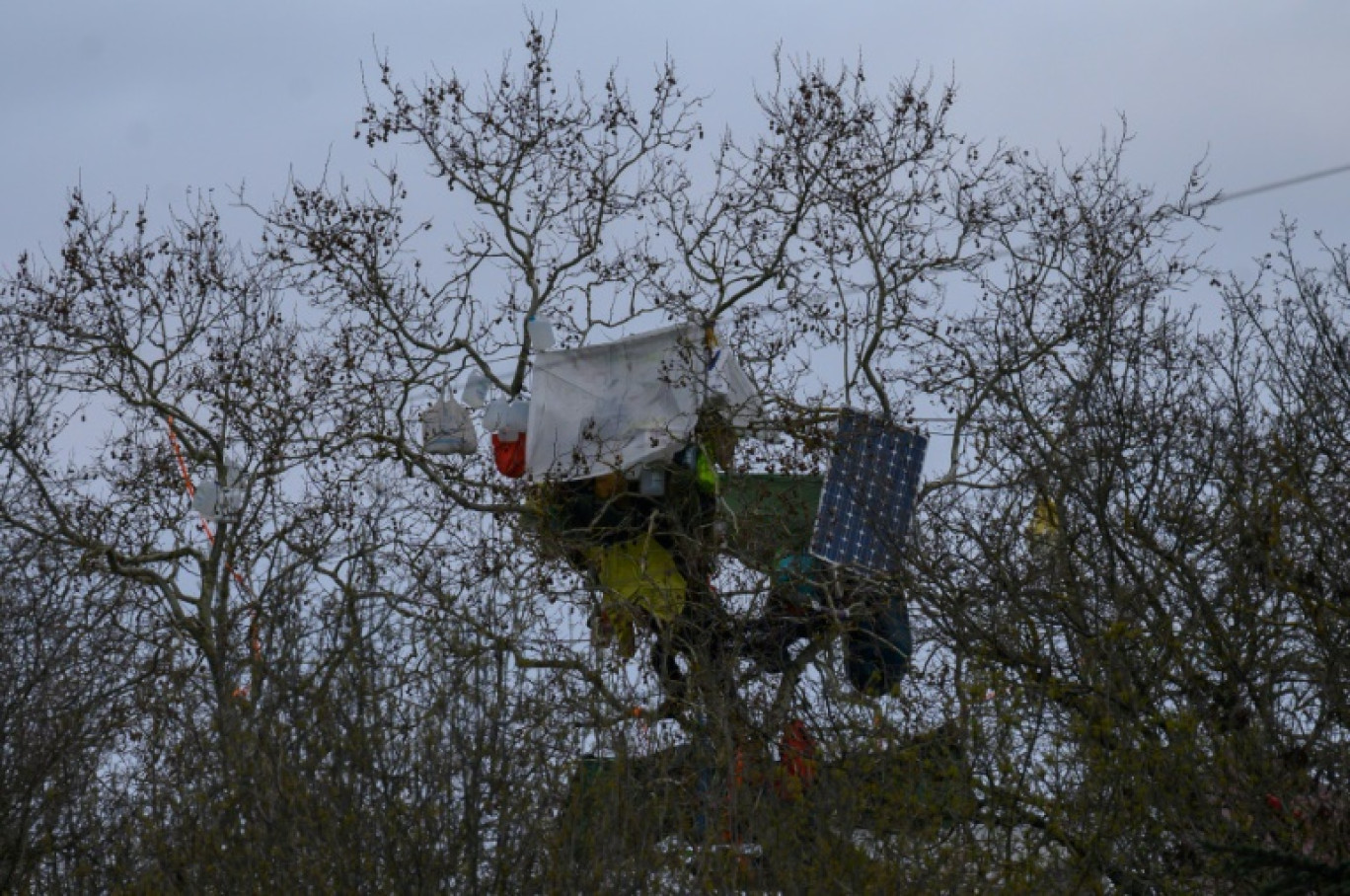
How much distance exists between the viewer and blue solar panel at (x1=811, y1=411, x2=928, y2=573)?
13.1 metres

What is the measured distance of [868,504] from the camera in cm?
1326

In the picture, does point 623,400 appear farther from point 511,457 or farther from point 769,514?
point 769,514

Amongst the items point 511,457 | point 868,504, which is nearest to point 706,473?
point 511,457

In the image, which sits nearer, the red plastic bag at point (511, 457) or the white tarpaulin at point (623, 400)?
the white tarpaulin at point (623, 400)

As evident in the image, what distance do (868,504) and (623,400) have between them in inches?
77.3

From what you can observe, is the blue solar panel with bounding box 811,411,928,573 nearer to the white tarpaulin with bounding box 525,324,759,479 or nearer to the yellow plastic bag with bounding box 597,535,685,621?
the white tarpaulin with bounding box 525,324,759,479

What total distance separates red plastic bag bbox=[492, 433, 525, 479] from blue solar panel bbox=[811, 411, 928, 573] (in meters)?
2.35

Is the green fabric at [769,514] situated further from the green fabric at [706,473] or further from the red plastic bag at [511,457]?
the red plastic bag at [511,457]

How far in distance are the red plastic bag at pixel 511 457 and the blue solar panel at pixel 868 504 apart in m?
2.35

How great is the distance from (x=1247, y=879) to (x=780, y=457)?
6710 mm

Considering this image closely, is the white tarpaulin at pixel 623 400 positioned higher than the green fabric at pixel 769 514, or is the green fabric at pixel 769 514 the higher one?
the white tarpaulin at pixel 623 400

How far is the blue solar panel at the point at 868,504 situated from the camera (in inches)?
518

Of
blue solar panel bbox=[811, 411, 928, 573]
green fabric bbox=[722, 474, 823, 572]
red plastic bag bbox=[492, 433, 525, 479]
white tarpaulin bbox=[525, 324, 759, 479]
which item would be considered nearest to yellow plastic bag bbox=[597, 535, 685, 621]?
green fabric bbox=[722, 474, 823, 572]

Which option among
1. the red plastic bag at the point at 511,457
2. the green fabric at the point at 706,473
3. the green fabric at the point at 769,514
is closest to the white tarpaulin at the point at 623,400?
the green fabric at the point at 706,473
